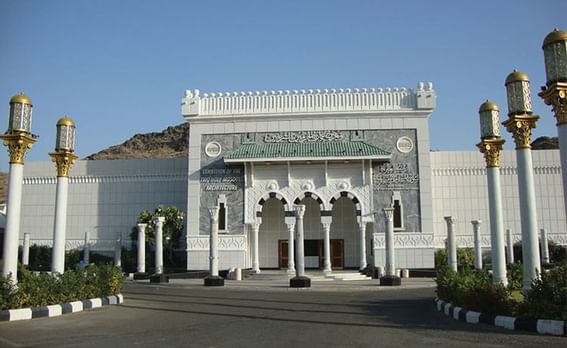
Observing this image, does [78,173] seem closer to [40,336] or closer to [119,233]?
[119,233]

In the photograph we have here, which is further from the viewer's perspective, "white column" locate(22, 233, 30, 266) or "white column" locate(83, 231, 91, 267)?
"white column" locate(83, 231, 91, 267)

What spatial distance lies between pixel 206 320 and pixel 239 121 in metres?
18.0

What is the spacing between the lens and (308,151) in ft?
84.6

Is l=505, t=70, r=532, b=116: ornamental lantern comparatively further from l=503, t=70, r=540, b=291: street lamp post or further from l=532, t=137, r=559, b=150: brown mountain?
l=532, t=137, r=559, b=150: brown mountain

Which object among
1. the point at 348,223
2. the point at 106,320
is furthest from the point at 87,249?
the point at 106,320

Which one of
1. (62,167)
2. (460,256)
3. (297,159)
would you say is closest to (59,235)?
(62,167)

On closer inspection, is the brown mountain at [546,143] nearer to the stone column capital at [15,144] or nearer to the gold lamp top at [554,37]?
the gold lamp top at [554,37]

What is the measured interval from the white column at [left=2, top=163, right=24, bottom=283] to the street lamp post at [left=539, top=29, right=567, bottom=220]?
10121 millimetres

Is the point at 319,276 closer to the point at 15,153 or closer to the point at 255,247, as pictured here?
the point at 255,247

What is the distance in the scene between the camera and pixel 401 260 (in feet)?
82.9

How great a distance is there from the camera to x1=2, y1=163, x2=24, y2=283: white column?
36.1ft

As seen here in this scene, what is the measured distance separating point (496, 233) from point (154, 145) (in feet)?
255

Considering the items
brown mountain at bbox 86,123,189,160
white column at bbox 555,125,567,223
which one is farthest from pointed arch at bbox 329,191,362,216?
brown mountain at bbox 86,123,189,160

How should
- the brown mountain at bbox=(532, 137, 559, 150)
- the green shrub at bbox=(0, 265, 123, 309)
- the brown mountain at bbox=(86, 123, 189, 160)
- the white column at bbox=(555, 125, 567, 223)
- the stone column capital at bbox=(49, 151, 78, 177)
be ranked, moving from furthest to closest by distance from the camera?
1. the brown mountain at bbox=(86, 123, 189, 160)
2. the brown mountain at bbox=(532, 137, 559, 150)
3. the stone column capital at bbox=(49, 151, 78, 177)
4. the green shrub at bbox=(0, 265, 123, 309)
5. the white column at bbox=(555, 125, 567, 223)
